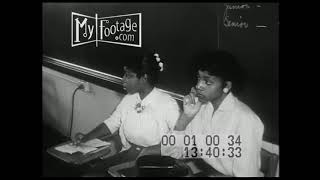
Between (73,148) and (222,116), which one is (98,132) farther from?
(222,116)

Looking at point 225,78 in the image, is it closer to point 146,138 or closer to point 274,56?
point 274,56

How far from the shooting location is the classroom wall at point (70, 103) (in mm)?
2600

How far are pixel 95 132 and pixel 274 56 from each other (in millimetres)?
994

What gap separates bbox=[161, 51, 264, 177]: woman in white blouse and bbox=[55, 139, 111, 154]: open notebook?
326 millimetres

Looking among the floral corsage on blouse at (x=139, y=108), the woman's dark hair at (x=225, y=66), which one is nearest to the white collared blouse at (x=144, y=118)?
the floral corsage on blouse at (x=139, y=108)

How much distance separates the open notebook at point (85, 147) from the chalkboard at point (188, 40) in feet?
1.21

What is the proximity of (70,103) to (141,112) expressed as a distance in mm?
376

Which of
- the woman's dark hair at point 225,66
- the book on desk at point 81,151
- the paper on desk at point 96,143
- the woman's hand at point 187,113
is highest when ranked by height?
the woman's dark hair at point 225,66

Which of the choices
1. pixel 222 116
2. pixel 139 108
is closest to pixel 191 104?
pixel 222 116

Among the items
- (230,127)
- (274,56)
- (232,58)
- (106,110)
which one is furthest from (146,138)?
(274,56)

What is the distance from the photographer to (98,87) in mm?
2613

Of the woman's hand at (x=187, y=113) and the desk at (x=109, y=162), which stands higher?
the woman's hand at (x=187, y=113)

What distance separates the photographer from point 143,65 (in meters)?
2.57

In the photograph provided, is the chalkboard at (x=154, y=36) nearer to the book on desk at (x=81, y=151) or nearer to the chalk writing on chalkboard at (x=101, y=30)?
the chalk writing on chalkboard at (x=101, y=30)
